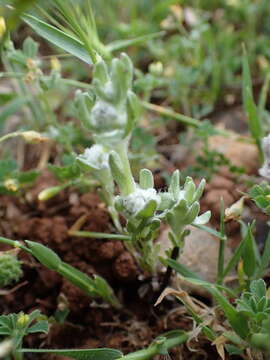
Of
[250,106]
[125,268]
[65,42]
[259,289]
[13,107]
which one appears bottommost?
[125,268]

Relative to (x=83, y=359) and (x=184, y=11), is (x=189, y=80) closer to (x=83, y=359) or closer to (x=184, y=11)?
(x=184, y=11)

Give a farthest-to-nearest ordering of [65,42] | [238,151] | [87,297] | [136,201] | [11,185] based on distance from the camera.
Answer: [238,151]
[11,185]
[87,297]
[65,42]
[136,201]

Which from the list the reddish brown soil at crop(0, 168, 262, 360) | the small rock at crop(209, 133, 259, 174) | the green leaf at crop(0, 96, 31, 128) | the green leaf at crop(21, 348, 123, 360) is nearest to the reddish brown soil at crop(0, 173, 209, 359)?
the reddish brown soil at crop(0, 168, 262, 360)

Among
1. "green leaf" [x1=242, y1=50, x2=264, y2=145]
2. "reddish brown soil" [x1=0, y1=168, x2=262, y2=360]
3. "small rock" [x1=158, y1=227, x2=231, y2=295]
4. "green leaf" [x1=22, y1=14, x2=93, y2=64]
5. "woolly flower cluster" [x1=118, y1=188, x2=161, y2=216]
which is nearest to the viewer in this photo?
"woolly flower cluster" [x1=118, y1=188, x2=161, y2=216]

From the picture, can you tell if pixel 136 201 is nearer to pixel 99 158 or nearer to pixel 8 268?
pixel 99 158

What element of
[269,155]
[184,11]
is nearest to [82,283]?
[269,155]

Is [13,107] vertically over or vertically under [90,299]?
over

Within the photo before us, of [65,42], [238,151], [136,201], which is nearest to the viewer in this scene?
[136,201]

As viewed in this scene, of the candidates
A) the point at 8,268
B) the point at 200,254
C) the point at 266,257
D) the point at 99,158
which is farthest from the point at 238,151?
the point at 8,268

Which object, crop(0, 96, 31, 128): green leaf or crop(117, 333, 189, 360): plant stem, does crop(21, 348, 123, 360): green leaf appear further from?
crop(0, 96, 31, 128): green leaf

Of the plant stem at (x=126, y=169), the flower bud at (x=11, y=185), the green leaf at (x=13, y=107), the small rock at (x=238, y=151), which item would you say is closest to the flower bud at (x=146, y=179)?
the plant stem at (x=126, y=169)

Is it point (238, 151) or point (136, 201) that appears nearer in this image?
point (136, 201)
